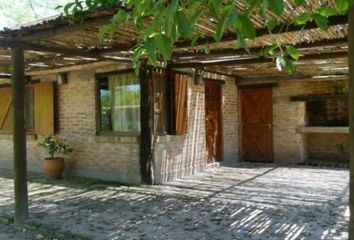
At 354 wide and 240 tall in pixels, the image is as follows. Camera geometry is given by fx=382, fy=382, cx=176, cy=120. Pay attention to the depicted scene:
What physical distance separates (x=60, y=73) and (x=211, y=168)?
4.54 m

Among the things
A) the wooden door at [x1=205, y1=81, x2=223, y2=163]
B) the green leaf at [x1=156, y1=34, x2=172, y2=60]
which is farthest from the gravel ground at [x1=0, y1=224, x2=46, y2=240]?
the wooden door at [x1=205, y1=81, x2=223, y2=163]

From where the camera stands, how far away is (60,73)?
9422mm

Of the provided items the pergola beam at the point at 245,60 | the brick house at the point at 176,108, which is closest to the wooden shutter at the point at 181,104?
the brick house at the point at 176,108

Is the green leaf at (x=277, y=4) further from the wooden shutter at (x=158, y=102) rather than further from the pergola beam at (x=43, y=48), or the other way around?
the wooden shutter at (x=158, y=102)

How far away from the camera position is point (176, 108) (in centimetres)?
846

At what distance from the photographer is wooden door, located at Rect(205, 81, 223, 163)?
33.9ft

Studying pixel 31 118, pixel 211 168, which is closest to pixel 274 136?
pixel 211 168

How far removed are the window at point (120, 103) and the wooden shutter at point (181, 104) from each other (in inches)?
34.9

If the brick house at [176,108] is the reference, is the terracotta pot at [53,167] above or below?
below

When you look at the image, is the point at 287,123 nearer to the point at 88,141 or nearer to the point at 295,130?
the point at 295,130

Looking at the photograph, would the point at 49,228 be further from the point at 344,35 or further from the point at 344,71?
the point at 344,71

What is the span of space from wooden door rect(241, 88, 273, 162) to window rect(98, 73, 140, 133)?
4.65 meters

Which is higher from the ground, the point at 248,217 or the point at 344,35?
the point at 344,35

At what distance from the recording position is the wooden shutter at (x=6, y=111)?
1093 centimetres
